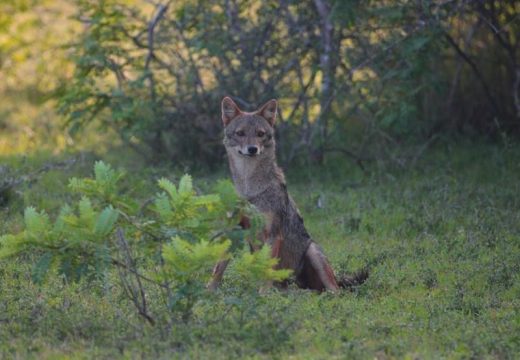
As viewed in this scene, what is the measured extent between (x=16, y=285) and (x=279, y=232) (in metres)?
2.30

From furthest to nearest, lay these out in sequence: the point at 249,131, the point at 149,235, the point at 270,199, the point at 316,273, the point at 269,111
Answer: the point at 269,111 → the point at 249,131 → the point at 270,199 → the point at 316,273 → the point at 149,235

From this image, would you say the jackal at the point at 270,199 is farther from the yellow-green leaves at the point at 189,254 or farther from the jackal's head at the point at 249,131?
the yellow-green leaves at the point at 189,254

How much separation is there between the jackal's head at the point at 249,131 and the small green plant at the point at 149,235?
215cm

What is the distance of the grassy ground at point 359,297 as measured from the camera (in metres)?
6.43

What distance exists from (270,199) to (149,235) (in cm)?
211

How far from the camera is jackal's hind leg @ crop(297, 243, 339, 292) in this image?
26.6 feet

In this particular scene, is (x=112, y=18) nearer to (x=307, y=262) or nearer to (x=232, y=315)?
(x=307, y=262)

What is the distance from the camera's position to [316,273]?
26.9 ft

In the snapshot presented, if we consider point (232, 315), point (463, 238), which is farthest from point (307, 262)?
point (463, 238)

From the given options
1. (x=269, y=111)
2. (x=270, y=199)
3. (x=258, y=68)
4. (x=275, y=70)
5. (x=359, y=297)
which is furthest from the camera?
(x=275, y=70)

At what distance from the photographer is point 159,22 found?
13008 mm

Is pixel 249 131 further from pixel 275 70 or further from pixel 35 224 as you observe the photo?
pixel 275 70

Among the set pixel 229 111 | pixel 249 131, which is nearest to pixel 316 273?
pixel 249 131

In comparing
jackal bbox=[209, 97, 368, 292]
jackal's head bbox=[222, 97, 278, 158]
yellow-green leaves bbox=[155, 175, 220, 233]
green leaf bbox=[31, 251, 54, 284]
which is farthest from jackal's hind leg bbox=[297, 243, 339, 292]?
green leaf bbox=[31, 251, 54, 284]
